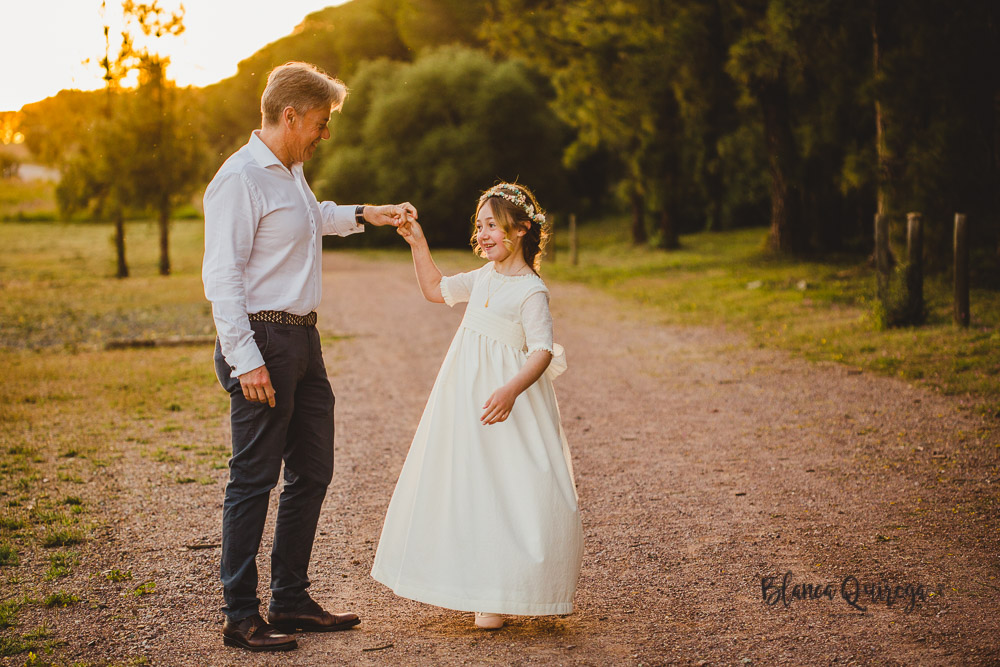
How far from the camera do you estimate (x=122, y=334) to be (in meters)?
14.1

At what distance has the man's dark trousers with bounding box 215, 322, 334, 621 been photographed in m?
3.56

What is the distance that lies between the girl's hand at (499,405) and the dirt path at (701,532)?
924 millimetres

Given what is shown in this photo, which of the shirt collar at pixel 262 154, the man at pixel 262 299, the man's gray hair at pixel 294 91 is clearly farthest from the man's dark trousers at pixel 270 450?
the man's gray hair at pixel 294 91

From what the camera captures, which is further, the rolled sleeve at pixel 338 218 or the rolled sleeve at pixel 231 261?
the rolled sleeve at pixel 338 218

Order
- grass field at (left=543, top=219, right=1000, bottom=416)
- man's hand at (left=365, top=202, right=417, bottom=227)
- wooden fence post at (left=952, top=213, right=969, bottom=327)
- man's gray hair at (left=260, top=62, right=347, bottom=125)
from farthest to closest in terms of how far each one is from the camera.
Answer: wooden fence post at (left=952, top=213, right=969, bottom=327) < grass field at (left=543, top=219, right=1000, bottom=416) < man's hand at (left=365, top=202, right=417, bottom=227) < man's gray hair at (left=260, top=62, right=347, bottom=125)

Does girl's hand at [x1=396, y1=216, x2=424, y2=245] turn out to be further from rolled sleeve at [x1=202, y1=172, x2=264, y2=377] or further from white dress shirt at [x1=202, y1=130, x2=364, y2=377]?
rolled sleeve at [x1=202, y1=172, x2=264, y2=377]

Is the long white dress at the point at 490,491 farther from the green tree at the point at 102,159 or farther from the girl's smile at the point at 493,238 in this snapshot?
the green tree at the point at 102,159

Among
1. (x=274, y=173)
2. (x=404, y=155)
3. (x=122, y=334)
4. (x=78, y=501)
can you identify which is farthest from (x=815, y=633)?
(x=404, y=155)

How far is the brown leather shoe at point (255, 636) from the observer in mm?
3561

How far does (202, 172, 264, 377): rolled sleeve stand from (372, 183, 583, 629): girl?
0.82 metres

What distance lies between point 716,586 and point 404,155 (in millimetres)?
35500

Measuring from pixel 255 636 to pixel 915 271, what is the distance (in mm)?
10291

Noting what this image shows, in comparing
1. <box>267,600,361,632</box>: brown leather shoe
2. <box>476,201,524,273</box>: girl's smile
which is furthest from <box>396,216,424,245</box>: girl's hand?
<box>267,600,361,632</box>: brown leather shoe

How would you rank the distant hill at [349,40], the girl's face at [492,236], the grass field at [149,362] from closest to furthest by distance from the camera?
the girl's face at [492,236], the grass field at [149,362], the distant hill at [349,40]
